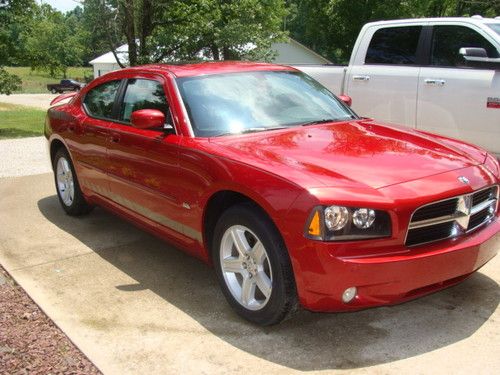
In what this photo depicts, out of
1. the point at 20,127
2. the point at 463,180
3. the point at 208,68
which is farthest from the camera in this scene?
the point at 20,127

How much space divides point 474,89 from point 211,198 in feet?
12.0

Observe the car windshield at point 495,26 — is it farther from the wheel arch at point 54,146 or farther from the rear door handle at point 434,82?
the wheel arch at point 54,146

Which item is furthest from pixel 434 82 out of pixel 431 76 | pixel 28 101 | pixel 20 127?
pixel 28 101

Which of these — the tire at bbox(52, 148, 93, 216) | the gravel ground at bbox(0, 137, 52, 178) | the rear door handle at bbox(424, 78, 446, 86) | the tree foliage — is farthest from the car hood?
the tree foliage

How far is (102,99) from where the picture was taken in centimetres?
541

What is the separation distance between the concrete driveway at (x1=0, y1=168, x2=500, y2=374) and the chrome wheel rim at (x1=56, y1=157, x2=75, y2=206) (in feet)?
3.40

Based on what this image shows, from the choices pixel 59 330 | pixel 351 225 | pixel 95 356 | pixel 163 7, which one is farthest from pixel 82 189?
pixel 163 7

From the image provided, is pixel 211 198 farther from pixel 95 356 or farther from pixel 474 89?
pixel 474 89

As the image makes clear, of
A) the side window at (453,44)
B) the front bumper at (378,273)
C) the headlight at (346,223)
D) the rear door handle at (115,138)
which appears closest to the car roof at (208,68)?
the rear door handle at (115,138)

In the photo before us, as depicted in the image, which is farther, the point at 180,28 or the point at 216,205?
the point at 180,28

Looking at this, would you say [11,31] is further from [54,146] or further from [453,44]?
[453,44]

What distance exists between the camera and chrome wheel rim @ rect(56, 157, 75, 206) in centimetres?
595

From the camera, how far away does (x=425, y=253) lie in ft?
10.1

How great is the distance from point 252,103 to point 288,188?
1357 mm
